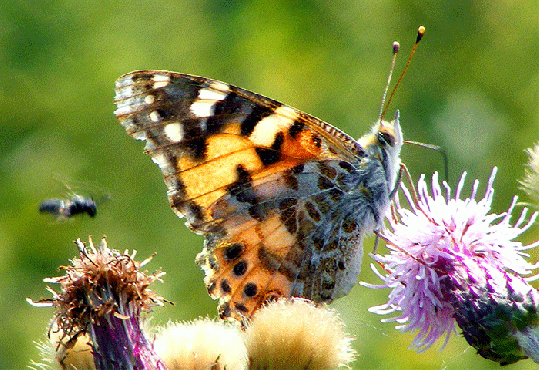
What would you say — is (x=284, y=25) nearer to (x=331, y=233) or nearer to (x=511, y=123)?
(x=511, y=123)

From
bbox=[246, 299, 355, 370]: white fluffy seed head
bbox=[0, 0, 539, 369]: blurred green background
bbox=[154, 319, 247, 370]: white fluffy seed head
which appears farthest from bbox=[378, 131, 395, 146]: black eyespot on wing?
bbox=[0, 0, 539, 369]: blurred green background

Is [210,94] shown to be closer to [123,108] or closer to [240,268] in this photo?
[123,108]

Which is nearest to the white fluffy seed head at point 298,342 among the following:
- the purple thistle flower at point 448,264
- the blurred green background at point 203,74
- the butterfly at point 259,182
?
the purple thistle flower at point 448,264

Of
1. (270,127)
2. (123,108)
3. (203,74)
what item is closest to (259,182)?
(270,127)

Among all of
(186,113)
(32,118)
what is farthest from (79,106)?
(186,113)

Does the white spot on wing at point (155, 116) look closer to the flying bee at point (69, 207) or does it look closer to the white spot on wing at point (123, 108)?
the white spot on wing at point (123, 108)
